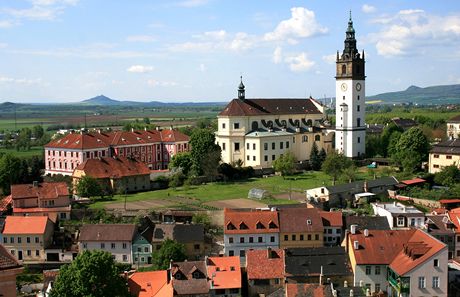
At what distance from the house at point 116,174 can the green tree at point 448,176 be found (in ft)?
116

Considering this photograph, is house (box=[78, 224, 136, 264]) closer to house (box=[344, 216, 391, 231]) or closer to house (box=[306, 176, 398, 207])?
house (box=[344, 216, 391, 231])

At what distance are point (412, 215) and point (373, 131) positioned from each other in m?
68.2

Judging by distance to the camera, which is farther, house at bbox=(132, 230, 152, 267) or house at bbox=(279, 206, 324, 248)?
house at bbox=(132, 230, 152, 267)

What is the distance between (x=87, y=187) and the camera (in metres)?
67.9

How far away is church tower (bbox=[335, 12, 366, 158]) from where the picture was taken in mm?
91188

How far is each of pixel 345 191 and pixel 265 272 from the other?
24.9m

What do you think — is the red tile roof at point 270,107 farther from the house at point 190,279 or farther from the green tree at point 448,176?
the house at point 190,279

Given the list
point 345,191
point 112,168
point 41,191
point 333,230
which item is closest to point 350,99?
point 345,191

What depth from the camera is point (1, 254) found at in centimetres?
1591

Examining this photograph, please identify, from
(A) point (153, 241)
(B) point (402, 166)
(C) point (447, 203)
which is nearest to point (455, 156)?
(B) point (402, 166)

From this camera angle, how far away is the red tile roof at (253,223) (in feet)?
160

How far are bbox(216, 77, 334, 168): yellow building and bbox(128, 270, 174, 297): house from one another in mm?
47646

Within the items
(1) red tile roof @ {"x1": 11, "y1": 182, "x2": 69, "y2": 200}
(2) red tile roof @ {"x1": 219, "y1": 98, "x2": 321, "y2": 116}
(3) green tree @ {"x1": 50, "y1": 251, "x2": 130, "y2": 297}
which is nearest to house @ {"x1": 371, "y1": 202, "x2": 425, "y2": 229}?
(3) green tree @ {"x1": 50, "y1": 251, "x2": 130, "y2": 297}

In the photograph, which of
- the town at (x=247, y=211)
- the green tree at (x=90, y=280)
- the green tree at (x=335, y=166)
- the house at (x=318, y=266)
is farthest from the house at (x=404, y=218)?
the green tree at (x=90, y=280)
